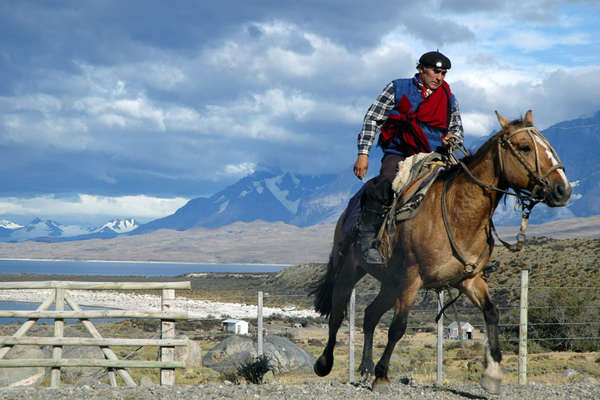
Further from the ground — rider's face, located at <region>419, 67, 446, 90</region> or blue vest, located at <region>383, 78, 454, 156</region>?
rider's face, located at <region>419, 67, 446, 90</region>

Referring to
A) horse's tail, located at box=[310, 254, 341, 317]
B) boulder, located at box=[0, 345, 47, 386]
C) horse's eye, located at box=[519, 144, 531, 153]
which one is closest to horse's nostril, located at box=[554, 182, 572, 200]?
horse's eye, located at box=[519, 144, 531, 153]

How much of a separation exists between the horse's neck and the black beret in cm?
132

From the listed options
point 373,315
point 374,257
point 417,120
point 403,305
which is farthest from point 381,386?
point 417,120

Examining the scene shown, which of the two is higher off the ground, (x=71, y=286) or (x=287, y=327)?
(x=71, y=286)

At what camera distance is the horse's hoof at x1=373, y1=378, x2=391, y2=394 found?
21.5 feet

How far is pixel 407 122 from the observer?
23.1ft

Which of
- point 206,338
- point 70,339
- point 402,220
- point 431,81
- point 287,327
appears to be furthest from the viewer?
point 287,327

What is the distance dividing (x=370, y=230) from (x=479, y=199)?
Result: 1.28 meters

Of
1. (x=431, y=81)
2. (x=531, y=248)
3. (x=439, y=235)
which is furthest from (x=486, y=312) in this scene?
(x=531, y=248)

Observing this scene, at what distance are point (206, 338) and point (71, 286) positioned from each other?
23.2 m

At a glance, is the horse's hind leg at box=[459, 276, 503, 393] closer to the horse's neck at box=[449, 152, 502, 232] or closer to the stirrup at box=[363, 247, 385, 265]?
the horse's neck at box=[449, 152, 502, 232]

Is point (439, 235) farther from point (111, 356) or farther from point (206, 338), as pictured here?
point (206, 338)

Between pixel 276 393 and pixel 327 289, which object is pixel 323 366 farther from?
pixel 276 393

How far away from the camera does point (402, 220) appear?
6488 mm
